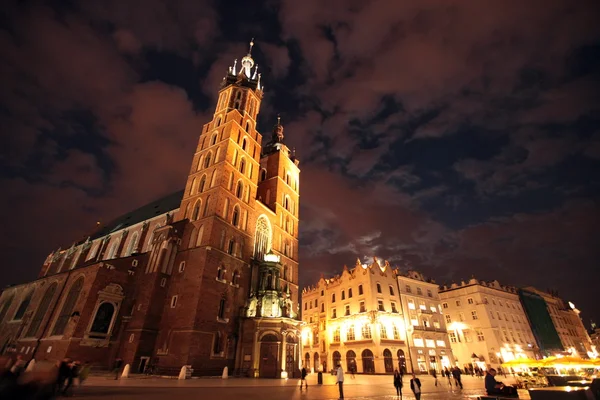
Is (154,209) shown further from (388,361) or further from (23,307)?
(388,361)

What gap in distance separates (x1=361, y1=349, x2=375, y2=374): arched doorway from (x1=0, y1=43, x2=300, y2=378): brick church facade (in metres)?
14.6

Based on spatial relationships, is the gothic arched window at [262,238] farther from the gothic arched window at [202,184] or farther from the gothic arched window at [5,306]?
the gothic arched window at [5,306]

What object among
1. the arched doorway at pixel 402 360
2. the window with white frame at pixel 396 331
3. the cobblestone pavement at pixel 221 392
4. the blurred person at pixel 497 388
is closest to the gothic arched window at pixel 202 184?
the cobblestone pavement at pixel 221 392

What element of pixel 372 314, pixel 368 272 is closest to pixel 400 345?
pixel 372 314

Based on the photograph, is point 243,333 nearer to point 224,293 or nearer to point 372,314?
point 224,293

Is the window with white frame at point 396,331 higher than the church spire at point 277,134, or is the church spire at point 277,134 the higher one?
the church spire at point 277,134

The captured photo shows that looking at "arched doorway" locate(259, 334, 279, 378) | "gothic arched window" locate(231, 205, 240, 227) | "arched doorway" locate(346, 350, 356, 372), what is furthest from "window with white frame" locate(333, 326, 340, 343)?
"gothic arched window" locate(231, 205, 240, 227)

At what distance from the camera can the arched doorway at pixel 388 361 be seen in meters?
39.8

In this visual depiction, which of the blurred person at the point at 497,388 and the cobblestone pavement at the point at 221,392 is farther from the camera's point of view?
the cobblestone pavement at the point at 221,392

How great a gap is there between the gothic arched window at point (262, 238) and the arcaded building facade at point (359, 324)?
1782 centimetres

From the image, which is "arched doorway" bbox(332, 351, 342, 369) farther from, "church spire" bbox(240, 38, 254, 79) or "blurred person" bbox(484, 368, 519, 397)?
"church spire" bbox(240, 38, 254, 79)

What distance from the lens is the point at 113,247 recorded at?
47156mm

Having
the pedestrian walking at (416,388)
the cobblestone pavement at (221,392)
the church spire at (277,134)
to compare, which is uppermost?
the church spire at (277,134)

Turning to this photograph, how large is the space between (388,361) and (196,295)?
2925 centimetres
